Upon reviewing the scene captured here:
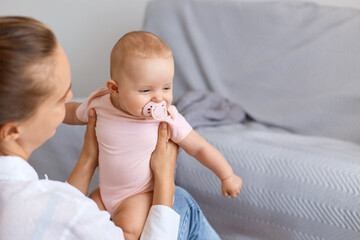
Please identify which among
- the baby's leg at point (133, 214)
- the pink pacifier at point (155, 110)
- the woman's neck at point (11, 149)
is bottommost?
the baby's leg at point (133, 214)

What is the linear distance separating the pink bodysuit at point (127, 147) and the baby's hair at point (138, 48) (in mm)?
140

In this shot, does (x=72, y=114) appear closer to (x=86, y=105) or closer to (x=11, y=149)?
(x=86, y=105)

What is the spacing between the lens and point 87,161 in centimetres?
111

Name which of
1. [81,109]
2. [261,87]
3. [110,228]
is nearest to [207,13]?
[261,87]

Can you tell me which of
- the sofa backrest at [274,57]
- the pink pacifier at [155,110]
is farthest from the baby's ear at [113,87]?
the sofa backrest at [274,57]

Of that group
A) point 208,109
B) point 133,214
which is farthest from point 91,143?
point 208,109

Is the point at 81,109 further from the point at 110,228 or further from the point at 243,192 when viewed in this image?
the point at 243,192

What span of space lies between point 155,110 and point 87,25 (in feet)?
6.23

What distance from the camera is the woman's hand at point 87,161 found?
3.60ft

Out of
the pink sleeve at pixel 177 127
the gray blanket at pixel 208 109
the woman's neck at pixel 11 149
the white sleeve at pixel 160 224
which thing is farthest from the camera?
the gray blanket at pixel 208 109

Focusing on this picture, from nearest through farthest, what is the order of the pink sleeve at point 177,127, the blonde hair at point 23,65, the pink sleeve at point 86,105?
the blonde hair at point 23,65 → the pink sleeve at point 177,127 → the pink sleeve at point 86,105

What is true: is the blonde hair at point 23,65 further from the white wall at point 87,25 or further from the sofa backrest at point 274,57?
the white wall at point 87,25

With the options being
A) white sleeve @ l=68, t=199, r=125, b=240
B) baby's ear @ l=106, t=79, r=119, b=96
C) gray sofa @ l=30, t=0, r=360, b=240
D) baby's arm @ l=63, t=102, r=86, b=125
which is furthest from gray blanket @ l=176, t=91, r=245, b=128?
white sleeve @ l=68, t=199, r=125, b=240

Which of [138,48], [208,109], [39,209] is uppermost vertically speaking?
[138,48]
